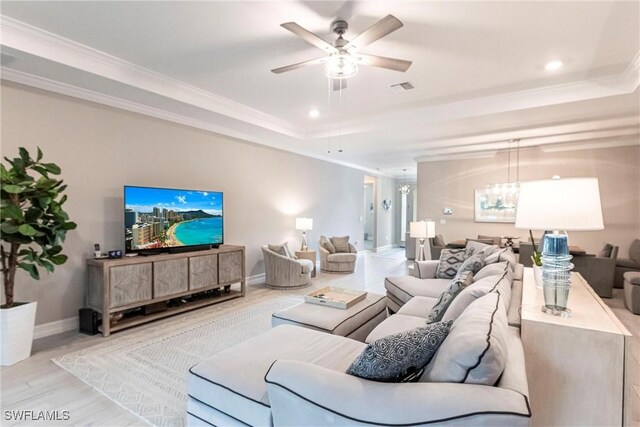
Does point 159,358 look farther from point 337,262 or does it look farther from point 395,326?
point 337,262

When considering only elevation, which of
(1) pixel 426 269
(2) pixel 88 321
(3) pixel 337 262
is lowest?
(2) pixel 88 321

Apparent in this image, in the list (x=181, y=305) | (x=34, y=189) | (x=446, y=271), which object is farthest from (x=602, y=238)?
(x=34, y=189)

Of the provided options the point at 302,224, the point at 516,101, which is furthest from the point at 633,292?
the point at 302,224

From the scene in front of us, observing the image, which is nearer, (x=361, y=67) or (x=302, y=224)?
(x=361, y=67)

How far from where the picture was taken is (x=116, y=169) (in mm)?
3898

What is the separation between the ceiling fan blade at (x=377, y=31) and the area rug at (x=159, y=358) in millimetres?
2861

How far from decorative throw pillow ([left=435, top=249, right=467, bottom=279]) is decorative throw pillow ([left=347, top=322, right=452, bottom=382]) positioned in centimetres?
293

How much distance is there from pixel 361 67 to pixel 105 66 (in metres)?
2.62

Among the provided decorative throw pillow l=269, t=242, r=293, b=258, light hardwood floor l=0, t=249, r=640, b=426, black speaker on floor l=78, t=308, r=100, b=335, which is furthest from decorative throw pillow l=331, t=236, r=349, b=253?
black speaker on floor l=78, t=308, r=100, b=335

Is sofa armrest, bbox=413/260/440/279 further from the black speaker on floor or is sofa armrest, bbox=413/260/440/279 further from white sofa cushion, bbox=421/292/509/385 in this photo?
the black speaker on floor

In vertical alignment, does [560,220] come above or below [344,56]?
below

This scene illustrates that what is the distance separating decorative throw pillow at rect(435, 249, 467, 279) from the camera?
4066 millimetres

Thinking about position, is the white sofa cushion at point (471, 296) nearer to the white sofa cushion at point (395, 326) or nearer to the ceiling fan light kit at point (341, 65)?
the white sofa cushion at point (395, 326)

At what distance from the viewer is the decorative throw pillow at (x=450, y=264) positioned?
407cm
